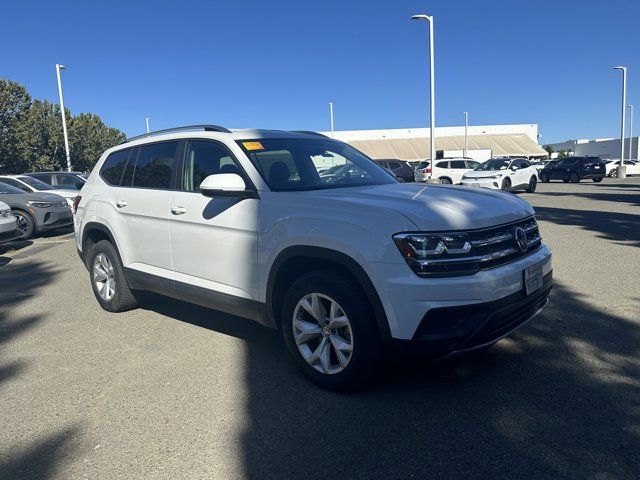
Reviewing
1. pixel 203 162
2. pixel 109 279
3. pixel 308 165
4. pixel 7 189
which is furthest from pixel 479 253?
pixel 7 189

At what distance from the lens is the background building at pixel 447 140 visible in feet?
241

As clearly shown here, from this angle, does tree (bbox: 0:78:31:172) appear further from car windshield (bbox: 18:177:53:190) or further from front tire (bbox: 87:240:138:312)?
front tire (bbox: 87:240:138:312)

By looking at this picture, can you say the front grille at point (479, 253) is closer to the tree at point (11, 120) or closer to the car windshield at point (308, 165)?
the car windshield at point (308, 165)

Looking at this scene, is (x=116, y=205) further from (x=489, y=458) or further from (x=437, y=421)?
(x=489, y=458)

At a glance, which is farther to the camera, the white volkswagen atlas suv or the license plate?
the license plate

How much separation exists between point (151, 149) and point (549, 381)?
3.99m

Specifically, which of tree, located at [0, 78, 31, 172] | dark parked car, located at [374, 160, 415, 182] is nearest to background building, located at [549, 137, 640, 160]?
dark parked car, located at [374, 160, 415, 182]

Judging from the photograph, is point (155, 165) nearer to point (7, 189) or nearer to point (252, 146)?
point (252, 146)

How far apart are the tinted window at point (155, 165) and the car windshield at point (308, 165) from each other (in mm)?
877

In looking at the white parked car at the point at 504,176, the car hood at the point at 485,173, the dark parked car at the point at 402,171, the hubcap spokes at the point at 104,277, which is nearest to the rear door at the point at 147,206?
the hubcap spokes at the point at 104,277

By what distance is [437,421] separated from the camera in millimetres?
2939

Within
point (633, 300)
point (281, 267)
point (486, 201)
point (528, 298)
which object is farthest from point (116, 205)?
point (633, 300)

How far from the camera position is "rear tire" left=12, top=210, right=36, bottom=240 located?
11.4 m

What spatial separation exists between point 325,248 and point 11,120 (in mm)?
40442
